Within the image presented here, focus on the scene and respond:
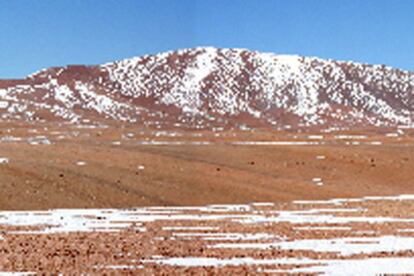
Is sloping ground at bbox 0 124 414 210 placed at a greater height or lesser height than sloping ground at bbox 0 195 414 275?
greater

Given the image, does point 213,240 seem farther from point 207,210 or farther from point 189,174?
point 189,174

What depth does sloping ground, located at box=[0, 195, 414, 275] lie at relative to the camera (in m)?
21.5

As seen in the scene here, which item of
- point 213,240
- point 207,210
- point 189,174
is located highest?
point 189,174

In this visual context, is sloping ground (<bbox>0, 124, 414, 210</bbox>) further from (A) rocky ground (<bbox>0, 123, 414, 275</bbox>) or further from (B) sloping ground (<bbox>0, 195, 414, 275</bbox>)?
(B) sloping ground (<bbox>0, 195, 414, 275</bbox>)

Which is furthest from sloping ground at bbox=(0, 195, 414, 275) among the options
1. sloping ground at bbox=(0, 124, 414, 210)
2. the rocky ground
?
sloping ground at bbox=(0, 124, 414, 210)

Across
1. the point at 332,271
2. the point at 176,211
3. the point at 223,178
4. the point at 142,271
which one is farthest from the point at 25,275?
the point at 223,178

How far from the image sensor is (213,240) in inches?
1076

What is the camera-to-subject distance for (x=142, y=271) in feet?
68.0

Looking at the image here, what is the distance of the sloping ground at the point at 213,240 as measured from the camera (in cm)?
2145

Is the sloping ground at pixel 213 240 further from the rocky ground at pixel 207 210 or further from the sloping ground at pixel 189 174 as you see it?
the sloping ground at pixel 189 174

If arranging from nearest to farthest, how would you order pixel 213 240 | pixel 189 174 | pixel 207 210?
pixel 213 240
pixel 207 210
pixel 189 174

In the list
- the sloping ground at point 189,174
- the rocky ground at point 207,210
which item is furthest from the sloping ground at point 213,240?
the sloping ground at point 189,174

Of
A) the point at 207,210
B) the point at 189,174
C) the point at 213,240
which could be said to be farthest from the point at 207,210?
the point at 213,240

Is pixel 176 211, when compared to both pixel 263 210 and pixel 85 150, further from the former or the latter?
pixel 85 150
